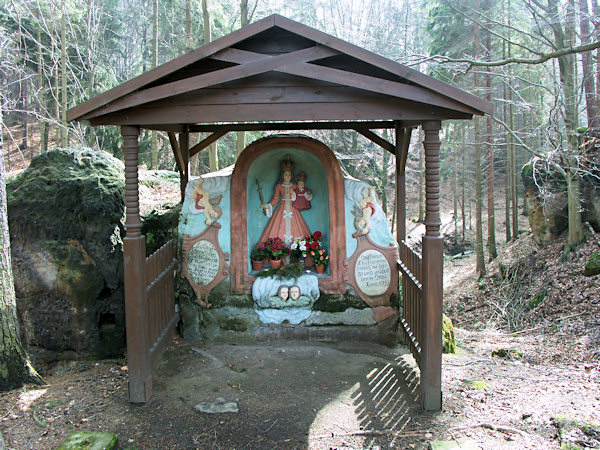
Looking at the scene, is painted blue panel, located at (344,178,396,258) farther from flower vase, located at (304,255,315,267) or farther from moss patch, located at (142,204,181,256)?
moss patch, located at (142,204,181,256)

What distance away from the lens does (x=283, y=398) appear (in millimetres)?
5090

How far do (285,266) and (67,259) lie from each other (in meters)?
2.91

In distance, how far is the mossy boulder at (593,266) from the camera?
387 inches

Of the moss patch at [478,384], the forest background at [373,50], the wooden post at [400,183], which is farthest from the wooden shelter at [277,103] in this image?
the forest background at [373,50]

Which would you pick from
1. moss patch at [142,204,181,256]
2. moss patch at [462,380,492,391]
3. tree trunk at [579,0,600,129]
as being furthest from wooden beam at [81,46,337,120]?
tree trunk at [579,0,600,129]

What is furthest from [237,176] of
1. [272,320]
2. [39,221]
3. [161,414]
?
[161,414]

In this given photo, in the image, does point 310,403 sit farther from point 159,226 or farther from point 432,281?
point 159,226

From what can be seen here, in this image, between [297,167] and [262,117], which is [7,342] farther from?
[297,167]

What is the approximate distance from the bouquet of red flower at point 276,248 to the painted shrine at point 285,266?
0.77ft

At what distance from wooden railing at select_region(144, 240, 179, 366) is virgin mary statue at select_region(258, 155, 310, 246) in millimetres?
1561

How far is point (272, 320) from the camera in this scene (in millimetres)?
6668

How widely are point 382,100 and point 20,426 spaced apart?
4440 millimetres

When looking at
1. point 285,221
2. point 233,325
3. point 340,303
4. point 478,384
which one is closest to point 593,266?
point 478,384

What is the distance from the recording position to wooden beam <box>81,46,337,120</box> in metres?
4.32
